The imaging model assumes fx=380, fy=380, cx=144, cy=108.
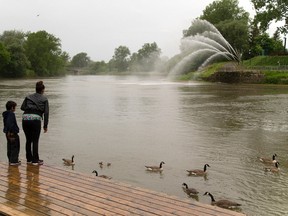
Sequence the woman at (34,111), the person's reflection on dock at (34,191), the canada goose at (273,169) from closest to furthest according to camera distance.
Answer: the person's reflection on dock at (34,191), the woman at (34,111), the canada goose at (273,169)

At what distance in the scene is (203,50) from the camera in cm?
9650

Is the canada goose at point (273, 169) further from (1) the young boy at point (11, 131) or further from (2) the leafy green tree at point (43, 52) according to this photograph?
(2) the leafy green tree at point (43, 52)

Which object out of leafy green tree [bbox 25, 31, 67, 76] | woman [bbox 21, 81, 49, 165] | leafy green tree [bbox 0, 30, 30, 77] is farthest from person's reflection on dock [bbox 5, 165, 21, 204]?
leafy green tree [bbox 25, 31, 67, 76]

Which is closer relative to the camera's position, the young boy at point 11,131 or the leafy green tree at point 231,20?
the young boy at point 11,131

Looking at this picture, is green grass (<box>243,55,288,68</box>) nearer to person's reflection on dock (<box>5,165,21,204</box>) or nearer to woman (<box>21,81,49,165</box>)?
woman (<box>21,81,49,165</box>)

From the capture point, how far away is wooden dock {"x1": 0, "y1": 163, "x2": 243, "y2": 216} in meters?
8.75

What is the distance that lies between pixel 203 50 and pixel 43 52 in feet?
267

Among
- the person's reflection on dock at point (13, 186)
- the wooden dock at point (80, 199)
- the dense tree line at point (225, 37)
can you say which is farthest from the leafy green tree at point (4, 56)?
the wooden dock at point (80, 199)

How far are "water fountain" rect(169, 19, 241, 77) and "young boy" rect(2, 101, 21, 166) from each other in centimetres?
8278

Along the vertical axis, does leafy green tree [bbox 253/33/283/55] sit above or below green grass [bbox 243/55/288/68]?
above

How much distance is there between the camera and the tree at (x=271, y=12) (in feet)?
255

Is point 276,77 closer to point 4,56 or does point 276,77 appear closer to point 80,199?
point 80,199

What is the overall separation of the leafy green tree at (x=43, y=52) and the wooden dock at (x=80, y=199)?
147 meters

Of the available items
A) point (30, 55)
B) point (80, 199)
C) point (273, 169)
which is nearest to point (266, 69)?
point (273, 169)
